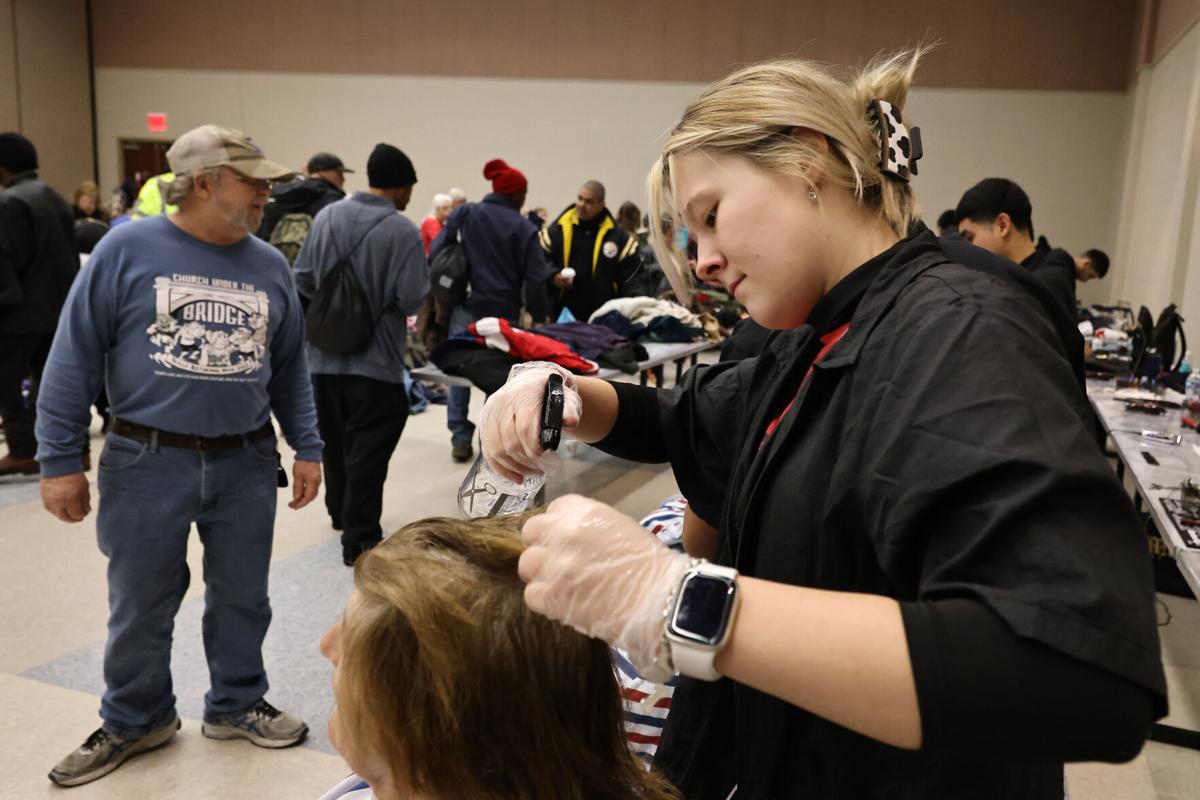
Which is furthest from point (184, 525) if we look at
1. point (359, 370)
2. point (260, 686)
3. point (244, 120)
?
point (244, 120)

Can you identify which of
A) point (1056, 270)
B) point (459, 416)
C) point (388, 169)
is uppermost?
point (388, 169)

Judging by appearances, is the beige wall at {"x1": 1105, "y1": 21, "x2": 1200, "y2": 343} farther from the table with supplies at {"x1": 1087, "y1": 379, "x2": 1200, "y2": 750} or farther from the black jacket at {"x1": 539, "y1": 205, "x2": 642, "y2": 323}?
the black jacket at {"x1": 539, "y1": 205, "x2": 642, "y2": 323}

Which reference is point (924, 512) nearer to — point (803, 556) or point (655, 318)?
point (803, 556)

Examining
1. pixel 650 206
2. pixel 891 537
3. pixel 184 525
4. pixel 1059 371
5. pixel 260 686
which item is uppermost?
pixel 650 206

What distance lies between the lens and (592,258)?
21.4 ft

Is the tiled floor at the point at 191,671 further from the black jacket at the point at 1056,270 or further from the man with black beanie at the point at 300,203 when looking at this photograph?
the man with black beanie at the point at 300,203

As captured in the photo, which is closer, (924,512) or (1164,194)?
(924,512)

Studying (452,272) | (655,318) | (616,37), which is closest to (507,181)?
(452,272)

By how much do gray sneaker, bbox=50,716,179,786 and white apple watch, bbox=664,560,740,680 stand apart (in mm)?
2431

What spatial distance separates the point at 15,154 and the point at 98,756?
12.4 ft

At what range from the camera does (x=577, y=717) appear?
1024 millimetres

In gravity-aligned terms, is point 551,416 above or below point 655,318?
above

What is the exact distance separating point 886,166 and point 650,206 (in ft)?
0.99

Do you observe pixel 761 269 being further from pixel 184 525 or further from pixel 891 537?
pixel 184 525
